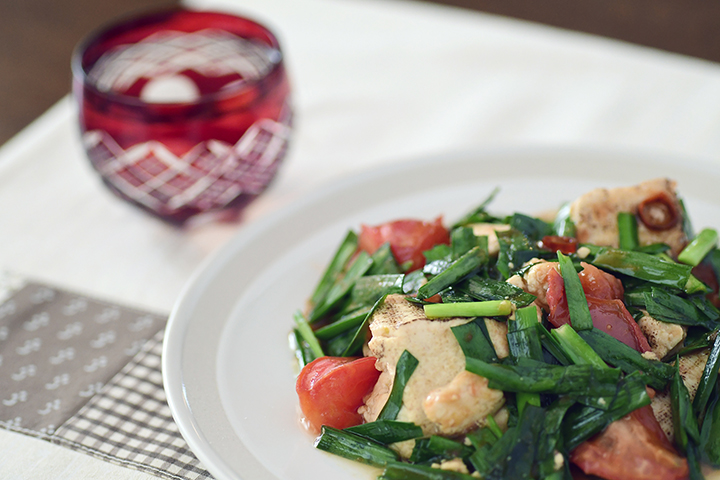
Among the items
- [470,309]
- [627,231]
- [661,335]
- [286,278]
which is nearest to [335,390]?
[470,309]

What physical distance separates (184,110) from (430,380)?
148 centimetres

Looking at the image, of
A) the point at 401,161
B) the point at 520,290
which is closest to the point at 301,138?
the point at 401,161

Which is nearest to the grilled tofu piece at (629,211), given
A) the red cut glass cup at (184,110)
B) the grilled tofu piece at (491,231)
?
the grilled tofu piece at (491,231)

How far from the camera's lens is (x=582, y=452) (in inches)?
68.7

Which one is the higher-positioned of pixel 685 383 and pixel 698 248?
pixel 698 248

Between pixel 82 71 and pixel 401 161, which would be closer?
pixel 82 71

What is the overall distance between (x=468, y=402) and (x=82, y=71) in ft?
6.86

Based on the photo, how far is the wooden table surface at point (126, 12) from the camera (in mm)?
4570

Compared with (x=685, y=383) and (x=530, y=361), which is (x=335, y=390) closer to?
(x=530, y=361)

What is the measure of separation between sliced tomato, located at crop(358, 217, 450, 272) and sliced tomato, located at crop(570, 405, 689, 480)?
900 millimetres

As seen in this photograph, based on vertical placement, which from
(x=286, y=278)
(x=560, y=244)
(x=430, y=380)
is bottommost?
(x=286, y=278)

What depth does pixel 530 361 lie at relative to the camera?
71.3 inches

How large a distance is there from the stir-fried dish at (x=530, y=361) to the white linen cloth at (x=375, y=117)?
2.91 feet

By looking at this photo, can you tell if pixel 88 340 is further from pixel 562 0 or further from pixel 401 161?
pixel 562 0
